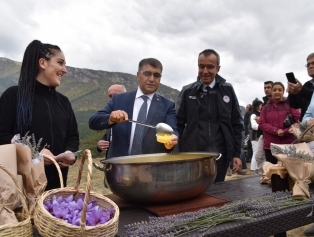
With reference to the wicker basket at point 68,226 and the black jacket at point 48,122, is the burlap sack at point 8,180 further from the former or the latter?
the black jacket at point 48,122

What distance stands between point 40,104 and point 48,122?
0.43 ft

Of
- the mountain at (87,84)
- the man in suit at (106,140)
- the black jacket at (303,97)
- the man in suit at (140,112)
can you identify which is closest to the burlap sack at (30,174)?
→ the man in suit at (140,112)

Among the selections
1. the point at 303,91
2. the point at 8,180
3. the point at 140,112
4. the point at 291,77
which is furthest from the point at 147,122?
the point at 303,91

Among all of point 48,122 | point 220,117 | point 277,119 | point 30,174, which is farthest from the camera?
point 277,119

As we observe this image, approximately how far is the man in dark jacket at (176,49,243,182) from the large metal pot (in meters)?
1.10

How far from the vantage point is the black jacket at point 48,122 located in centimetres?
189

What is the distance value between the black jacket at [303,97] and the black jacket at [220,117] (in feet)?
3.08

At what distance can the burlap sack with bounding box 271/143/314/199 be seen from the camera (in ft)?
5.44

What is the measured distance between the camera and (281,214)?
143 centimetres

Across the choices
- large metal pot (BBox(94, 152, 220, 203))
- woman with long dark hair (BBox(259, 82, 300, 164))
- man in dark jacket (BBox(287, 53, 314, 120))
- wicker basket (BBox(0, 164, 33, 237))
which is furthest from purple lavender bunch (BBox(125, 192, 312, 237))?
woman with long dark hair (BBox(259, 82, 300, 164))

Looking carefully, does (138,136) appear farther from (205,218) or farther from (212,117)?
(205,218)

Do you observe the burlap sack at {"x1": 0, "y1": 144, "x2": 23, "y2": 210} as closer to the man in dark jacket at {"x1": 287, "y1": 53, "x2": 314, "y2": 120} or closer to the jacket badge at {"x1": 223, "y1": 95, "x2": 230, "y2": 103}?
the jacket badge at {"x1": 223, "y1": 95, "x2": 230, "y2": 103}

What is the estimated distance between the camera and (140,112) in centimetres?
229

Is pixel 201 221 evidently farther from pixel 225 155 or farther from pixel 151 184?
pixel 225 155
